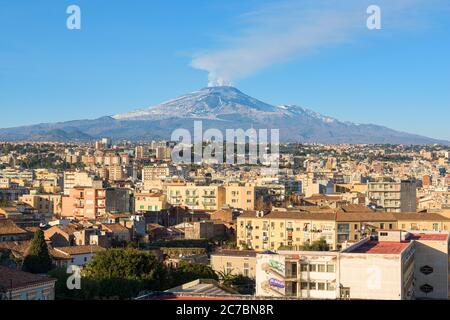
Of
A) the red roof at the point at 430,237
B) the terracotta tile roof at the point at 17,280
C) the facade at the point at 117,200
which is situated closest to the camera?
the terracotta tile roof at the point at 17,280

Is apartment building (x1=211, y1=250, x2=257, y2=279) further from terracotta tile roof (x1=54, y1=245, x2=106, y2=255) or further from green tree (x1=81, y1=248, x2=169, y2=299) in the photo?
green tree (x1=81, y1=248, x2=169, y2=299)

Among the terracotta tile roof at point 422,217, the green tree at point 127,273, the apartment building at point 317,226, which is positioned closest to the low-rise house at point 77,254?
the green tree at point 127,273

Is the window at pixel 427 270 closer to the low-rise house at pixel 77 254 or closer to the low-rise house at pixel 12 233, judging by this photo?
the low-rise house at pixel 77 254

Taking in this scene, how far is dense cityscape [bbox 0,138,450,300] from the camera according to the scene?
40.0 ft

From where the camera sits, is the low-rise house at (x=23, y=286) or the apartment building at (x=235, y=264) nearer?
the low-rise house at (x=23, y=286)

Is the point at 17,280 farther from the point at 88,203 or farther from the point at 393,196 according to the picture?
the point at 393,196

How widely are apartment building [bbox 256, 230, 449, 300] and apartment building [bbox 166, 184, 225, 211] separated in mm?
28706

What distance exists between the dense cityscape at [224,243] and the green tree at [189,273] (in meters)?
0.06

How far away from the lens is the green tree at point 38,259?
59.0ft

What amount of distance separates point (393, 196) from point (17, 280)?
106ft

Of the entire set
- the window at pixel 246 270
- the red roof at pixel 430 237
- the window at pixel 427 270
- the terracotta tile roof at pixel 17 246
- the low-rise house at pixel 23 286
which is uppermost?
the red roof at pixel 430 237

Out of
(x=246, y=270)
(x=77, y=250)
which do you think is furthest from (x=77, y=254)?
(x=246, y=270)

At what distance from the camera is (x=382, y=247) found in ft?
45.9
